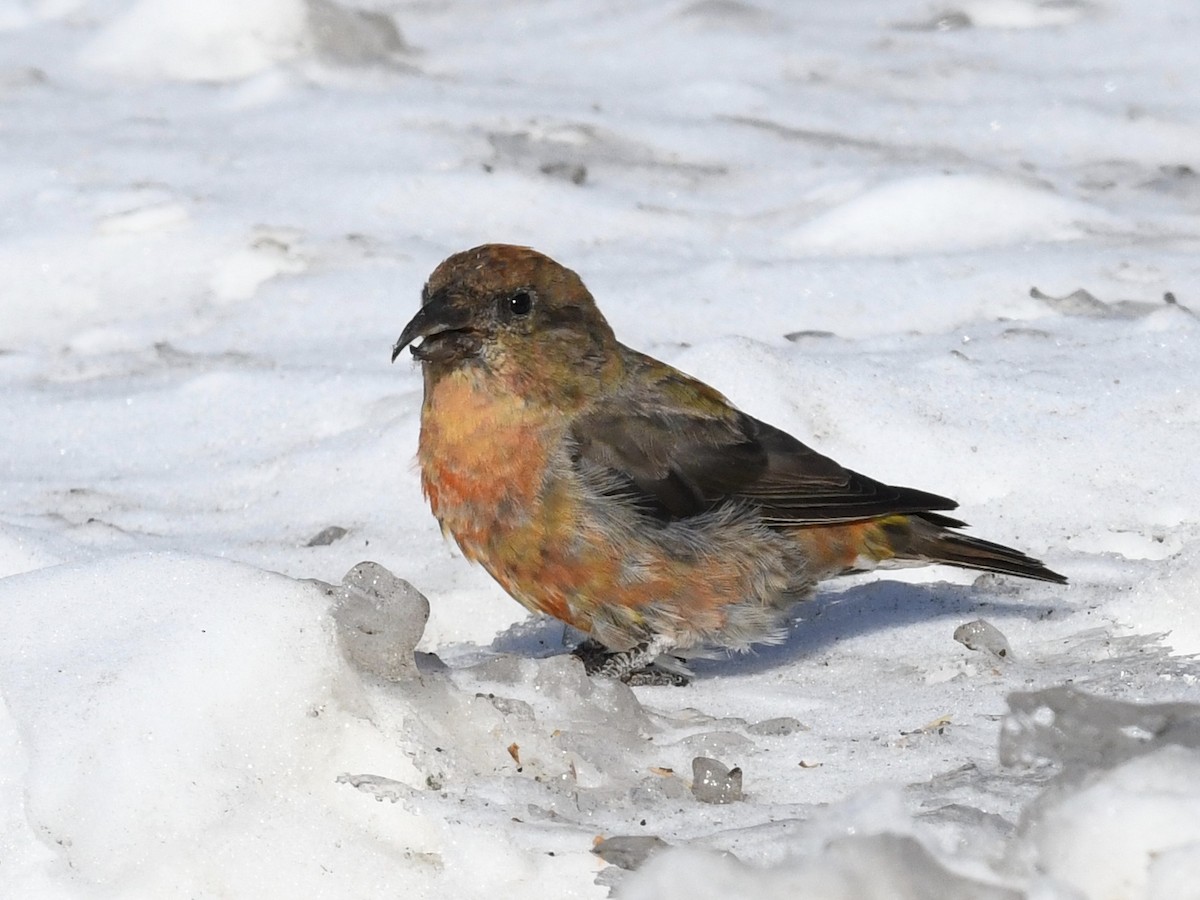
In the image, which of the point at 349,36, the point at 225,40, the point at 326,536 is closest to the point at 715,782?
the point at 326,536

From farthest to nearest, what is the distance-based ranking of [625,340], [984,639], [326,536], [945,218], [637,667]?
[945,218] < [625,340] < [326,536] < [637,667] < [984,639]

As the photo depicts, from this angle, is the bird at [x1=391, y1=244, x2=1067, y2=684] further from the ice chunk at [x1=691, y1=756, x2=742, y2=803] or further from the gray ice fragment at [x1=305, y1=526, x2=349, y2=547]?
the ice chunk at [x1=691, y1=756, x2=742, y2=803]

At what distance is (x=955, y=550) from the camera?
4.60m

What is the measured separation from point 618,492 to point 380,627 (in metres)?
1.12

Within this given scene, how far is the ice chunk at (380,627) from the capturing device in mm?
3352

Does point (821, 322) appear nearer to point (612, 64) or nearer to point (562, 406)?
point (562, 406)

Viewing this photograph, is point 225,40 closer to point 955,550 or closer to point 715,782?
point 955,550

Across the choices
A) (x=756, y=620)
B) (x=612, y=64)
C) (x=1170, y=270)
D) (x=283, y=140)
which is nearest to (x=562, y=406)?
(x=756, y=620)

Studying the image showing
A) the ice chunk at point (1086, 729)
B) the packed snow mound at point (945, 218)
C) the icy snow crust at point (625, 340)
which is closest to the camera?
the ice chunk at point (1086, 729)

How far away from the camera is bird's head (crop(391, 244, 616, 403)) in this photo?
14.5 feet

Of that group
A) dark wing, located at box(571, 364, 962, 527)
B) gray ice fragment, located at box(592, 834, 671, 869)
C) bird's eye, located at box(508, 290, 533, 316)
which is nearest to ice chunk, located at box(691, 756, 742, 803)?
gray ice fragment, located at box(592, 834, 671, 869)

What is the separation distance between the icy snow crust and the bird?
0.18 metres

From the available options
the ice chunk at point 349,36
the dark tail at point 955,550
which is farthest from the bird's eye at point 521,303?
the ice chunk at point 349,36

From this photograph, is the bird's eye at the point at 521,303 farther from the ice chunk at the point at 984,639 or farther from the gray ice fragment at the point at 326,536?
the ice chunk at the point at 984,639
